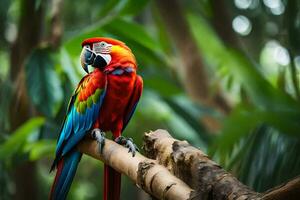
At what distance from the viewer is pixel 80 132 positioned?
0.82 m

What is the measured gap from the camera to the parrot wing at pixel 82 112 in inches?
31.7

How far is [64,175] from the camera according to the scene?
0.76m

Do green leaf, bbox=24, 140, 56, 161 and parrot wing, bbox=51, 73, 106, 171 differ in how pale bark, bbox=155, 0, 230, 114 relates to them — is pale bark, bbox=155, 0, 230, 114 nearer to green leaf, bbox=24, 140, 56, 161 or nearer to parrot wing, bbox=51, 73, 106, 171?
green leaf, bbox=24, 140, 56, 161

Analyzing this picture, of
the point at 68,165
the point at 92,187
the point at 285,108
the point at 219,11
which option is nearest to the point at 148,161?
the point at 68,165

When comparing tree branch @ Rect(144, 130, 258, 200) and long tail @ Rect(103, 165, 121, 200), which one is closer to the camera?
tree branch @ Rect(144, 130, 258, 200)

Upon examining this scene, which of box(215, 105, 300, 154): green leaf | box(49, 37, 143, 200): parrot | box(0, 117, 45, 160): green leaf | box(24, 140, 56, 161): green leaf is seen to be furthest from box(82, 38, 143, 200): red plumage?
box(24, 140, 56, 161): green leaf

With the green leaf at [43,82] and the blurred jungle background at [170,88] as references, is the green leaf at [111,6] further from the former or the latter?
the green leaf at [43,82]

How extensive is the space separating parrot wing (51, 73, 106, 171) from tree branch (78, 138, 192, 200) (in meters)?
0.02

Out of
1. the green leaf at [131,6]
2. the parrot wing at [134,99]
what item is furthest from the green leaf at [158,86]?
the parrot wing at [134,99]

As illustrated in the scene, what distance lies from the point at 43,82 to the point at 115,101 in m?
0.58

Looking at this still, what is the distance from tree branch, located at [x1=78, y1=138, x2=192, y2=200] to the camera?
2.21ft

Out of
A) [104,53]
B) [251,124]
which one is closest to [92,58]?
[104,53]

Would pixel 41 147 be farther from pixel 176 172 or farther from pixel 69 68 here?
pixel 176 172

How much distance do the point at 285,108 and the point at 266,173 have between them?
48 centimetres
